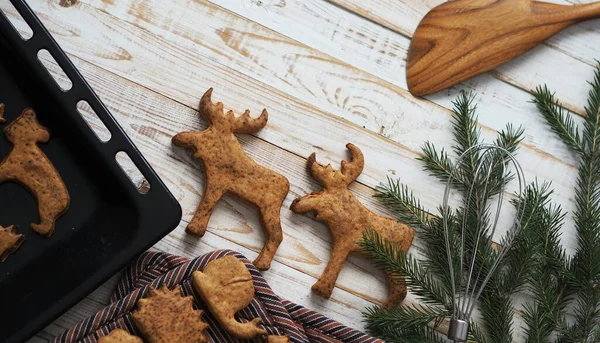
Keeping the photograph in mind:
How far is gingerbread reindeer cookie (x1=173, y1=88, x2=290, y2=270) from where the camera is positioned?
3.82 feet

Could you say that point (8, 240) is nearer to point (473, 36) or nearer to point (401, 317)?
point (401, 317)

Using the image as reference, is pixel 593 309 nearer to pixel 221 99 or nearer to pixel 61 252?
pixel 221 99

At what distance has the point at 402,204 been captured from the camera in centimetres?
123

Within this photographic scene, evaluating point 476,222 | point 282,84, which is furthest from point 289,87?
point 476,222

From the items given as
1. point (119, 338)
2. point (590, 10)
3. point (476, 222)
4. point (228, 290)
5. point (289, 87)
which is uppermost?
Answer: point (590, 10)

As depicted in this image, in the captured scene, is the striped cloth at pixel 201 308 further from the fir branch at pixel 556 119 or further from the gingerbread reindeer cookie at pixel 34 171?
the fir branch at pixel 556 119

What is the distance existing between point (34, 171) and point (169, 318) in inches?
12.3

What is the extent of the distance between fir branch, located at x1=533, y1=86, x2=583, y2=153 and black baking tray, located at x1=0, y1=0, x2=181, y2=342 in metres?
0.70

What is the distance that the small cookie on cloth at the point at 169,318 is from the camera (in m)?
1.07

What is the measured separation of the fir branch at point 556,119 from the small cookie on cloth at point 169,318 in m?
0.73

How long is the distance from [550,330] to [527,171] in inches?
11.4

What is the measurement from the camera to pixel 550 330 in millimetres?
1235

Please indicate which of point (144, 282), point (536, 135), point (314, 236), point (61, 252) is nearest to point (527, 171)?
point (536, 135)

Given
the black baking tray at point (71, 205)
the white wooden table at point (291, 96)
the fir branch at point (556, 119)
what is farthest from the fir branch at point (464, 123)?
the black baking tray at point (71, 205)
